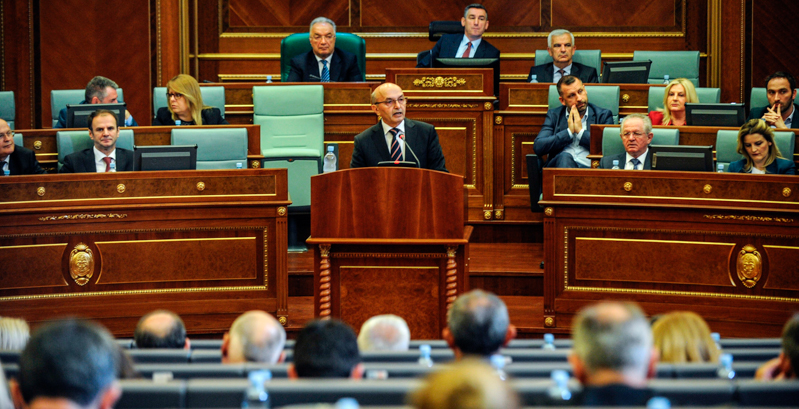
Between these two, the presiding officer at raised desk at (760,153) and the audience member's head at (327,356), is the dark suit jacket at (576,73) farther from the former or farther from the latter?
the audience member's head at (327,356)

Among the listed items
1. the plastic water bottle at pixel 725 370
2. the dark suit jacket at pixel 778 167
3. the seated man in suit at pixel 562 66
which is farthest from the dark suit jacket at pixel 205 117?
the plastic water bottle at pixel 725 370

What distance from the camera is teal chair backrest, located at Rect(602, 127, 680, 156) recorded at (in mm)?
4848

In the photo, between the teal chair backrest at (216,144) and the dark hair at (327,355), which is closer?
the dark hair at (327,355)

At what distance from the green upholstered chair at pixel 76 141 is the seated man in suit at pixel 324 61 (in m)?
1.73

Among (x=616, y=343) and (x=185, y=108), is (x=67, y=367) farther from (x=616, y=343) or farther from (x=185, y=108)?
(x=185, y=108)

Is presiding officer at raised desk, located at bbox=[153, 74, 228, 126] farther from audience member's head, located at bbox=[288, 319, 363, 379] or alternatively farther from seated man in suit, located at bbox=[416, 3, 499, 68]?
audience member's head, located at bbox=[288, 319, 363, 379]

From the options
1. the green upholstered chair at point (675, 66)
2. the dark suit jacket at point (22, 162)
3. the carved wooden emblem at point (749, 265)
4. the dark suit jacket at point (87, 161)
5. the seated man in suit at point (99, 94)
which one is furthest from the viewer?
the green upholstered chair at point (675, 66)

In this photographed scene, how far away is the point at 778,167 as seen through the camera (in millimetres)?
4340

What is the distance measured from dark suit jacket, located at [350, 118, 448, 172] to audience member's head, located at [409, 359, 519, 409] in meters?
3.25

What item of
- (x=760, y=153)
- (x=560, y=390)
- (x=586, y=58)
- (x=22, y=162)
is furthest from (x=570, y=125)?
(x=560, y=390)

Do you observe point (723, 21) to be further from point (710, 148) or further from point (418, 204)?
point (418, 204)

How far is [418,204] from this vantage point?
12.0 feet

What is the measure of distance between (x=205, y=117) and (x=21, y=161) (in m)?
1.24

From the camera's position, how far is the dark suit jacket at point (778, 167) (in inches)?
170
